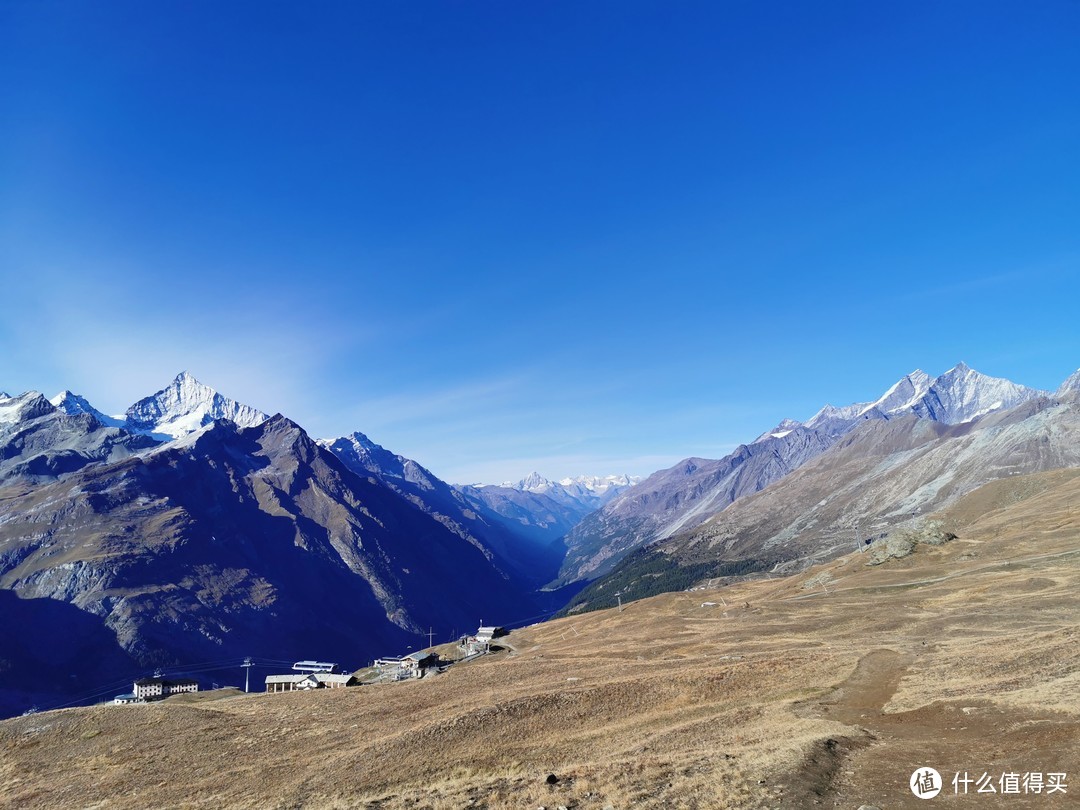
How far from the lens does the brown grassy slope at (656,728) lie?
3045 centimetres

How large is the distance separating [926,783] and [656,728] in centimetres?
2023

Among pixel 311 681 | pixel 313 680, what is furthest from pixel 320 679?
pixel 311 681

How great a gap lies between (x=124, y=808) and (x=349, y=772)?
48.3 ft

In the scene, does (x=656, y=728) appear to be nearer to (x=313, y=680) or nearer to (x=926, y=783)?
(x=926, y=783)

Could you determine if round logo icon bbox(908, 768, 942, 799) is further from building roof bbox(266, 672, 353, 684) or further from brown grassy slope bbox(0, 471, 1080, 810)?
building roof bbox(266, 672, 353, 684)

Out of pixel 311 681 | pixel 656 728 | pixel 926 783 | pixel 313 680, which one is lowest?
pixel 311 681

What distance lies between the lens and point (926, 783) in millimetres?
27375

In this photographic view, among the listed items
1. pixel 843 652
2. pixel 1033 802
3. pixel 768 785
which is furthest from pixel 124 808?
pixel 843 652

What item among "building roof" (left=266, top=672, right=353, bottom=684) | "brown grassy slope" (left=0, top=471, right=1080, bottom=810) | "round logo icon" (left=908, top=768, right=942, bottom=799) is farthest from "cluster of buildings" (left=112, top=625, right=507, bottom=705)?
"round logo icon" (left=908, top=768, right=942, bottom=799)

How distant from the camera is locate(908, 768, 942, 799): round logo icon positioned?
26.4 meters

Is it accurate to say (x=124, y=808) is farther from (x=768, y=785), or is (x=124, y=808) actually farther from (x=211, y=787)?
(x=768, y=785)

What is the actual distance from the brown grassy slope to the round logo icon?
20.4 inches

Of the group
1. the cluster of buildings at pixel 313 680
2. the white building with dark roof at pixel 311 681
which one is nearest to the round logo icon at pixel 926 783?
the cluster of buildings at pixel 313 680

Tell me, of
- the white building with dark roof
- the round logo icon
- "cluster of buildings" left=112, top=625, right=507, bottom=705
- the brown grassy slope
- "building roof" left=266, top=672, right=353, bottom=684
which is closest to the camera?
the round logo icon
